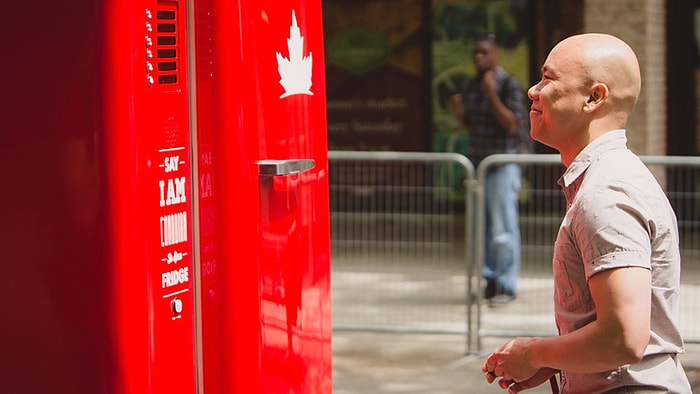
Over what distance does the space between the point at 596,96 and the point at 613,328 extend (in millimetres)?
572

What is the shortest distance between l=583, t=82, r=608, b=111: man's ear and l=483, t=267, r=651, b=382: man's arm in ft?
1.42

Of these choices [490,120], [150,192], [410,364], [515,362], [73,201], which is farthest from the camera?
[490,120]

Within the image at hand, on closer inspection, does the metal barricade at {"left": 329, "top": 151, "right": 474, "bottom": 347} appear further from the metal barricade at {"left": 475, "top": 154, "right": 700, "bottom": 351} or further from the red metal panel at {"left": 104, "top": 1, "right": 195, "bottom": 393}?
the red metal panel at {"left": 104, "top": 1, "right": 195, "bottom": 393}

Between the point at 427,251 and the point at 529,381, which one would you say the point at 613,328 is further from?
the point at 427,251

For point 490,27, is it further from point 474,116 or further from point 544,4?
point 474,116

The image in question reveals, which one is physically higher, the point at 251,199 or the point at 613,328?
the point at 251,199

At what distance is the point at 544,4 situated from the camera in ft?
45.4

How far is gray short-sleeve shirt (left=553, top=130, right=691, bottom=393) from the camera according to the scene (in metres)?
2.78

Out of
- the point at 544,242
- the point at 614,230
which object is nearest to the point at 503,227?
the point at 544,242

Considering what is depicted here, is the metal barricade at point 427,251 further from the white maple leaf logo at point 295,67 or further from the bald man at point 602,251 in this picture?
the bald man at point 602,251

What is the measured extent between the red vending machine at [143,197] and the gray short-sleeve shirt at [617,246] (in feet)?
4.17

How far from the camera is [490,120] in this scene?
970 cm

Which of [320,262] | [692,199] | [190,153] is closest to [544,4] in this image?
[692,199]

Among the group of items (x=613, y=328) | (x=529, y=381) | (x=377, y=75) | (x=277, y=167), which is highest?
(x=377, y=75)
